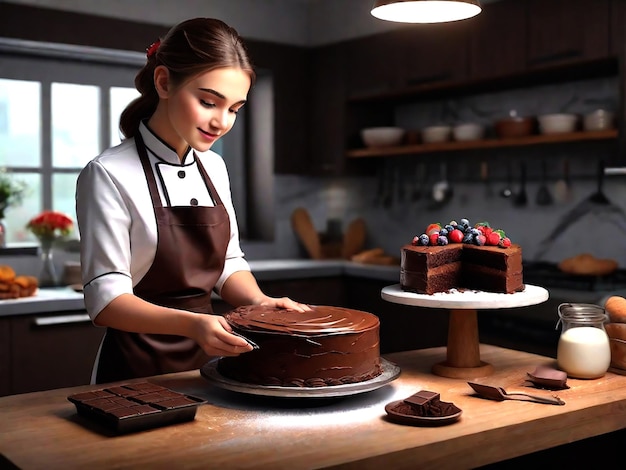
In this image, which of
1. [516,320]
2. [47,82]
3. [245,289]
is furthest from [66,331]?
[516,320]

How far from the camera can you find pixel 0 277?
11.9ft

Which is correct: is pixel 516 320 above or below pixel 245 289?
below

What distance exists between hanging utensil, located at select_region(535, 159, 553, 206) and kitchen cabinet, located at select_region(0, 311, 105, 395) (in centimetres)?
227

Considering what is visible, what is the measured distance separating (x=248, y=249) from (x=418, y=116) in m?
1.29

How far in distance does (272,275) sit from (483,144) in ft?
4.22

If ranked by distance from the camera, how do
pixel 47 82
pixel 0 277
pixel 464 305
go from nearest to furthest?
pixel 464 305
pixel 0 277
pixel 47 82

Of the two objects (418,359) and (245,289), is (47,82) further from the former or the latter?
(418,359)

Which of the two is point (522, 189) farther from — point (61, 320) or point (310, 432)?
point (310, 432)

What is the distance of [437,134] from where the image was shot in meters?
4.52

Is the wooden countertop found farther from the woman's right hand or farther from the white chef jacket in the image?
the white chef jacket

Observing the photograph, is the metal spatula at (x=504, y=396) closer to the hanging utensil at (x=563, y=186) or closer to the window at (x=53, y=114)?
the hanging utensil at (x=563, y=186)

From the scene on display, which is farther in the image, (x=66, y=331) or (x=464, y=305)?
(x=66, y=331)

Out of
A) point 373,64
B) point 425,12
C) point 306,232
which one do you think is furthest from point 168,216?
point 306,232

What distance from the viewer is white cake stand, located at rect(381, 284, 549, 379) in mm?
1941
